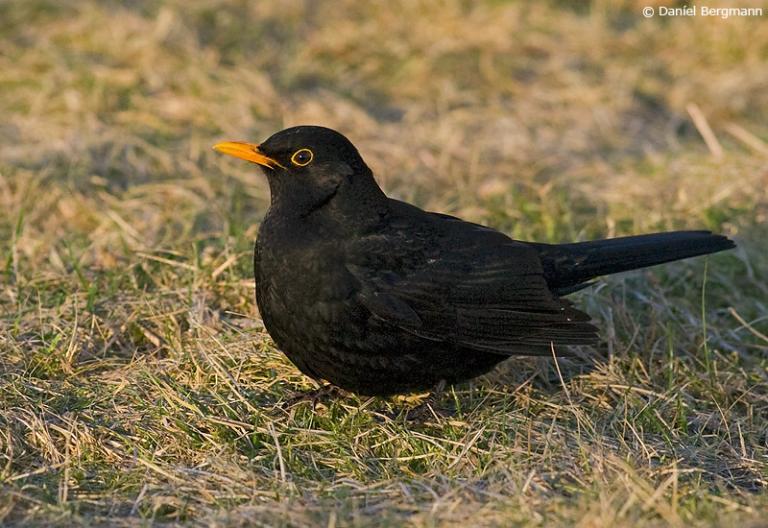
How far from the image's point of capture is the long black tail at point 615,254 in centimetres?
475

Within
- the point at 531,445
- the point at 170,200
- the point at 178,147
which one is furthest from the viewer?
the point at 178,147

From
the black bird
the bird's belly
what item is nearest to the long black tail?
the black bird

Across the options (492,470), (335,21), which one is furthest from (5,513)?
(335,21)

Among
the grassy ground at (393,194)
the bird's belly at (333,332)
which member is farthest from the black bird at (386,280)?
the grassy ground at (393,194)

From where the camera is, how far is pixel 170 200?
Result: 21.1 ft

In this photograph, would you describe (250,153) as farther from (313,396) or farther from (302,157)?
(313,396)

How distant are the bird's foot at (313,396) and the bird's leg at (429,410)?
329mm

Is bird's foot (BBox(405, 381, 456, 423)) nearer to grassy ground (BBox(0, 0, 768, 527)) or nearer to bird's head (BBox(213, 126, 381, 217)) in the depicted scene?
grassy ground (BBox(0, 0, 768, 527))

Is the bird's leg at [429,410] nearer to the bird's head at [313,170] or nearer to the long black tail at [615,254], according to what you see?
the long black tail at [615,254]

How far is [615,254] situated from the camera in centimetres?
474

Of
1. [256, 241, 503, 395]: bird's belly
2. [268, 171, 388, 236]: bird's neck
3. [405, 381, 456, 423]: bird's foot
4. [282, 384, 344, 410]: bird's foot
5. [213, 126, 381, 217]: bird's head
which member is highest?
[213, 126, 381, 217]: bird's head

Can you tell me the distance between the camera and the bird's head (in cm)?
451

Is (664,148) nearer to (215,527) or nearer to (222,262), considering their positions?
(222,262)

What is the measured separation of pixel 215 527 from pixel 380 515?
53cm
